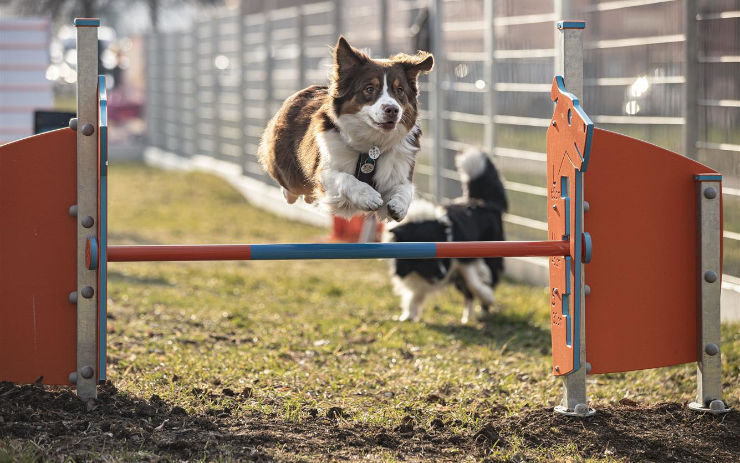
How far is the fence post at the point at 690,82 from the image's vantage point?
22.5 ft

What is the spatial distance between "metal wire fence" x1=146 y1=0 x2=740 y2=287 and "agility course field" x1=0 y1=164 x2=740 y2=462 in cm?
132

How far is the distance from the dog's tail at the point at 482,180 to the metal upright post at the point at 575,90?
9.78ft

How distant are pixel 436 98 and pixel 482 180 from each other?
9.77 feet

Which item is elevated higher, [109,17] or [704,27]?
[109,17]

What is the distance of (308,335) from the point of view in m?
6.55

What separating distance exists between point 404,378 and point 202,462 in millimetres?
1993

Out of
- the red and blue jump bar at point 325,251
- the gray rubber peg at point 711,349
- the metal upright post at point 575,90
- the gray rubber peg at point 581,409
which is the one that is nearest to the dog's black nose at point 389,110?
the red and blue jump bar at point 325,251

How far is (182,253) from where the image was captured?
415 cm

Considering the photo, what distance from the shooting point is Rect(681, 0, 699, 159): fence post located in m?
6.84

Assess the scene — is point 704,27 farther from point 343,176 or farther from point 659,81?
point 343,176

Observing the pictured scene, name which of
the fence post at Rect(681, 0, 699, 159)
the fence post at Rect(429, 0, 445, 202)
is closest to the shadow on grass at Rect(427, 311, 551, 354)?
the fence post at Rect(681, 0, 699, 159)

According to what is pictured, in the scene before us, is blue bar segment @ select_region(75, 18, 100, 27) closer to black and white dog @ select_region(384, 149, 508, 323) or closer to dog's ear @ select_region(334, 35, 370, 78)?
dog's ear @ select_region(334, 35, 370, 78)

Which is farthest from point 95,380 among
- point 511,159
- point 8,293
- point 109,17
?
point 109,17

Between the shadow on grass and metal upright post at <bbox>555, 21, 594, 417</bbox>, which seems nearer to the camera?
metal upright post at <bbox>555, 21, 594, 417</bbox>
